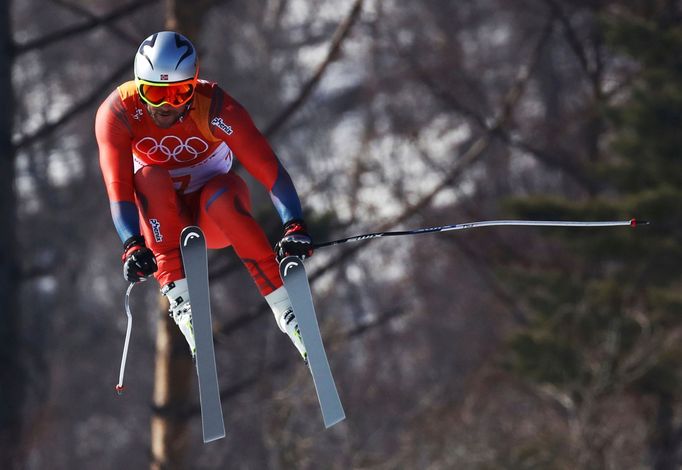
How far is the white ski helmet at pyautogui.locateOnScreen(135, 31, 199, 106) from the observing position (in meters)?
6.22

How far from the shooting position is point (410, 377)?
102 feet

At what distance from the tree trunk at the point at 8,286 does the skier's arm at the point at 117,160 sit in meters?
7.99

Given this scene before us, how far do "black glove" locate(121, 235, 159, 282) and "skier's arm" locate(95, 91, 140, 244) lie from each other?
0.15 meters

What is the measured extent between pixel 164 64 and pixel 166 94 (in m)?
0.15

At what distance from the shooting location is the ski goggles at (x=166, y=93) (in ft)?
20.6

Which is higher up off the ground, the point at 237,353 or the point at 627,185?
the point at 237,353

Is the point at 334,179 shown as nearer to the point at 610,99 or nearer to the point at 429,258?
the point at 429,258

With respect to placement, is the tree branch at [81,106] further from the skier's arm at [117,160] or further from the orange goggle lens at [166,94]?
the orange goggle lens at [166,94]

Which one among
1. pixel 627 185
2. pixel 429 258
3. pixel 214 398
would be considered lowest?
pixel 214 398

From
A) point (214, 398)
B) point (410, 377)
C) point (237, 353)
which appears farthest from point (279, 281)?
point (410, 377)

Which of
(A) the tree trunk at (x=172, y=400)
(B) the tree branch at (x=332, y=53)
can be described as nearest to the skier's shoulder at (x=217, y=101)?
(B) the tree branch at (x=332, y=53)

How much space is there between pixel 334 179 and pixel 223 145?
22.1 metres

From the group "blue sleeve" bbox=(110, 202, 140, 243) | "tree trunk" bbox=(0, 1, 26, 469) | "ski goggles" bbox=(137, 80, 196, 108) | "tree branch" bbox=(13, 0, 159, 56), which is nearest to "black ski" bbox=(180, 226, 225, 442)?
"blue sleeve" bbox=(110, 202, 140, 243)

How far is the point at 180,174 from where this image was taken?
22.1ft
